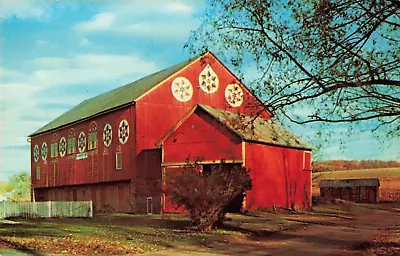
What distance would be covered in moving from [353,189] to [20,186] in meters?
45.7

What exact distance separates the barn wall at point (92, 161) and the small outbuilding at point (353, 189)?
A: 25.4 m

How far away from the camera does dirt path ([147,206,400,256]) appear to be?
16.4 metres

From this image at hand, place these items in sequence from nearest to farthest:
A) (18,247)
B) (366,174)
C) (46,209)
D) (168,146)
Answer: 1. (18,247)
2. (168,146)
3. (46,209)
4. (366,174)

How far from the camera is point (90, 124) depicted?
4403 centimetres

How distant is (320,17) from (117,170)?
29280 millimetres

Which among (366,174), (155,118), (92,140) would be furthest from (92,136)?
(366,174)

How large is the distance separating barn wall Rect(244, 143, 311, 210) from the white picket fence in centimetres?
1121

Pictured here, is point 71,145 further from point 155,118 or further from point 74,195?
point 155,118

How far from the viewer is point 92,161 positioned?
142ft

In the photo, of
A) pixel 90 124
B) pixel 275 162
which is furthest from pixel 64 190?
pixel 275 162

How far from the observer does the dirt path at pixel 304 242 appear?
16.4 m

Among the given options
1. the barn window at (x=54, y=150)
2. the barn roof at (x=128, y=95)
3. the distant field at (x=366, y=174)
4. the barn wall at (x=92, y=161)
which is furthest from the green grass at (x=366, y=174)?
the barn window at (x=54, y=150)

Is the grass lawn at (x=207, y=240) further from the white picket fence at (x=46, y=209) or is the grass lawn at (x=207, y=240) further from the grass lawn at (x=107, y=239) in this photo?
the white picket fence at (x=46, y=209)

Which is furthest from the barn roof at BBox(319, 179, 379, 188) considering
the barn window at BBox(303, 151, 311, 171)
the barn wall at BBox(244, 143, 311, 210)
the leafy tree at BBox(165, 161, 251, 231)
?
the leafy tree at BBox(165, 161, 251, 231)
